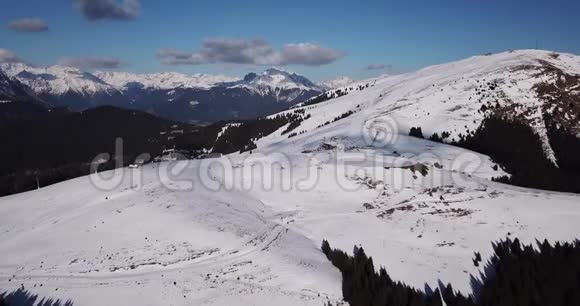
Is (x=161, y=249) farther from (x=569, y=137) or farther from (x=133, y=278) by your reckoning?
(x=569, y=137)

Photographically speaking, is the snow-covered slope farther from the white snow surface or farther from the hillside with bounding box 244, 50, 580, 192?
the hillside with bounding box 244, 50, 580, 192

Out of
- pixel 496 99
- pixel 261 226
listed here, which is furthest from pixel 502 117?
pixel 261 226

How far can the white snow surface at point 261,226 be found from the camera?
22.8 meters

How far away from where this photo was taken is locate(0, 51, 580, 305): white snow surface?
899 inches

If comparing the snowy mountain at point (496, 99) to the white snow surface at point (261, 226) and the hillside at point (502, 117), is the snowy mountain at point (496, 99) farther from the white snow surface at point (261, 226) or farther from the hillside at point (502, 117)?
the white snow surface at point (261, 226)

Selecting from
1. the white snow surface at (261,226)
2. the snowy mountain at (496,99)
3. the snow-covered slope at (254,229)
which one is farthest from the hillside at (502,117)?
the snow-covered slope at (254,229)

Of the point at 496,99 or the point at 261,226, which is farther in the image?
the point at 496,99

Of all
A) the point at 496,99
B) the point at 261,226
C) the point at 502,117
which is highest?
the point at 496,99

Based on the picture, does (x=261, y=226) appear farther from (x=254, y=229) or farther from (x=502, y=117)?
(x=502, y=117)

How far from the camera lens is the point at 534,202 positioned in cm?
3198

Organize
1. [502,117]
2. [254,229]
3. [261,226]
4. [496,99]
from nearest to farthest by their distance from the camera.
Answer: [254,229] → [261,226] → [502,117] → [496,99]

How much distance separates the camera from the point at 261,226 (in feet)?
106

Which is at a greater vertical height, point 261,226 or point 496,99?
point 496,99

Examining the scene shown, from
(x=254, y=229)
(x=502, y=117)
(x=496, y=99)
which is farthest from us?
(x=496, y=99)
